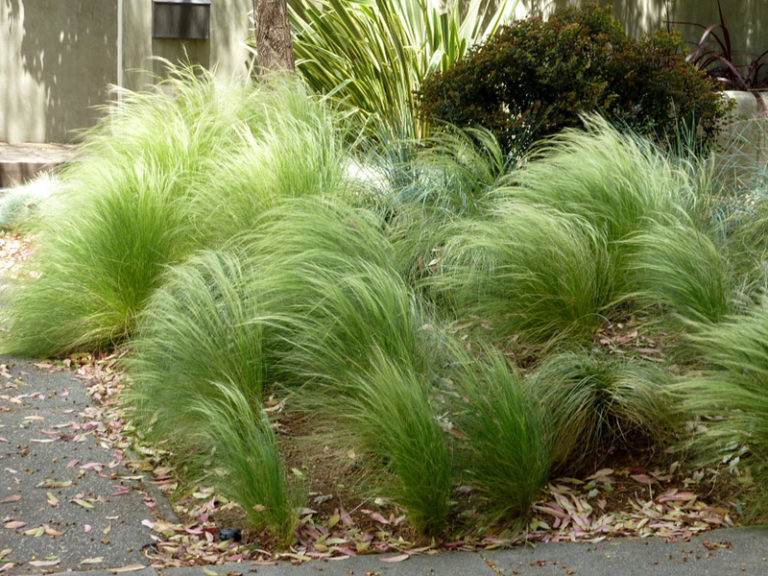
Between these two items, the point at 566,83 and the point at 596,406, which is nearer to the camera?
the point at 596,406

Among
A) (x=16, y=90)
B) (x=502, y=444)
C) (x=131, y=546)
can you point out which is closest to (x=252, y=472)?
(x=131, y=546)

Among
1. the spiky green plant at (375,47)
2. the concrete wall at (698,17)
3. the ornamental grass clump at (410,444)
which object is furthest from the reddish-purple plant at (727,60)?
the ornamental grass clump at (410,444)

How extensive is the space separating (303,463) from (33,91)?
11.1 m

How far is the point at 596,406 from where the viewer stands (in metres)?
4.14

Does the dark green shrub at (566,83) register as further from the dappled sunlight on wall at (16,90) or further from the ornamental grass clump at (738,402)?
the dappled sunlight on wall at (16,90)

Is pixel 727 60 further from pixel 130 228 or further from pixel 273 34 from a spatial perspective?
pixel 130 228

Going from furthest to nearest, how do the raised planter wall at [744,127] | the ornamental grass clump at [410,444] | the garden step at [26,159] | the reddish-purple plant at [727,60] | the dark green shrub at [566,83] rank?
the reddish-purple plant at [727,60] < the garden step at [26,159] < the raised planter wall at [744,127] < the dark green shrub at [566,83] < the ornamental grass clump at [410,444]

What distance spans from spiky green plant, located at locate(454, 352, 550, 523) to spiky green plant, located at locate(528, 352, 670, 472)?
0.62 ft

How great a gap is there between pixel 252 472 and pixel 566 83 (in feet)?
13.9

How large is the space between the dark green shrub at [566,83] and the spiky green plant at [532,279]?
2129 millimetres

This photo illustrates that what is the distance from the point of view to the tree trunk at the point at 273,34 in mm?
8078

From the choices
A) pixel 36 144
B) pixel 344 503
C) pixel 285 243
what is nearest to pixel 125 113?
pixel 285 243

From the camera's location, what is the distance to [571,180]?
5.32 m

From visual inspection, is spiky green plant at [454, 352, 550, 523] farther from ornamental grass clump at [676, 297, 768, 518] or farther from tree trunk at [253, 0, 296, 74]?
tree trunk at [253, 0, 296, 74]
